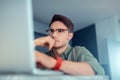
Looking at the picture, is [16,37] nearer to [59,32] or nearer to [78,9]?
[59,32]

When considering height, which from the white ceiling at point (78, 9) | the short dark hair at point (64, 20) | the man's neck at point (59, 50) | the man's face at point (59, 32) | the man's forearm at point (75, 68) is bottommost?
the man's forearm at point (75, 68)

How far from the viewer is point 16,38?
0.36 m

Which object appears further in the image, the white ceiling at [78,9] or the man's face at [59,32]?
the white ceiling at [78,9]

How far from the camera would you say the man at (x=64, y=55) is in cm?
62

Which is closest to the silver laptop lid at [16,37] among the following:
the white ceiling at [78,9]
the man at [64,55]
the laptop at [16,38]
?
the laptop at [16,38]

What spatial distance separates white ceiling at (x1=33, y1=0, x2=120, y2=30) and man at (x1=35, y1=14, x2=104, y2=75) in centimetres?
247

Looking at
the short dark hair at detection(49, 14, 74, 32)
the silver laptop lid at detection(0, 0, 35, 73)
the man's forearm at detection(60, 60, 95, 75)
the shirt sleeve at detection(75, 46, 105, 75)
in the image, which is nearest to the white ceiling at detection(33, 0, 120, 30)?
the short dark hair at detection(49, 14, 74, 32)

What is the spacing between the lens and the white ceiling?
11.3ft

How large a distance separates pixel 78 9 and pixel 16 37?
3373mm

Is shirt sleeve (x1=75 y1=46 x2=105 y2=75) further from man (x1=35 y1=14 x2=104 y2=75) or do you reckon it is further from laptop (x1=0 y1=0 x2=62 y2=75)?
laptop (x1=0 y1=0 x2=62 y2=75)

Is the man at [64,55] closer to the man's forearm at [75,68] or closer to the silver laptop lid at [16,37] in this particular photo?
the man's forearm at [75,68]

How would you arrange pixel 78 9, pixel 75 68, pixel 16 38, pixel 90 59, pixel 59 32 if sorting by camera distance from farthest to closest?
pixel 78 9 < pixel 59 32 < pixel 90 59 < pixel 75 68 < pixel 16 38

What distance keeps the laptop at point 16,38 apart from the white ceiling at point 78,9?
3.04 m

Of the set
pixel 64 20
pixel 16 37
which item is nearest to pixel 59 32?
pixel 64 20
